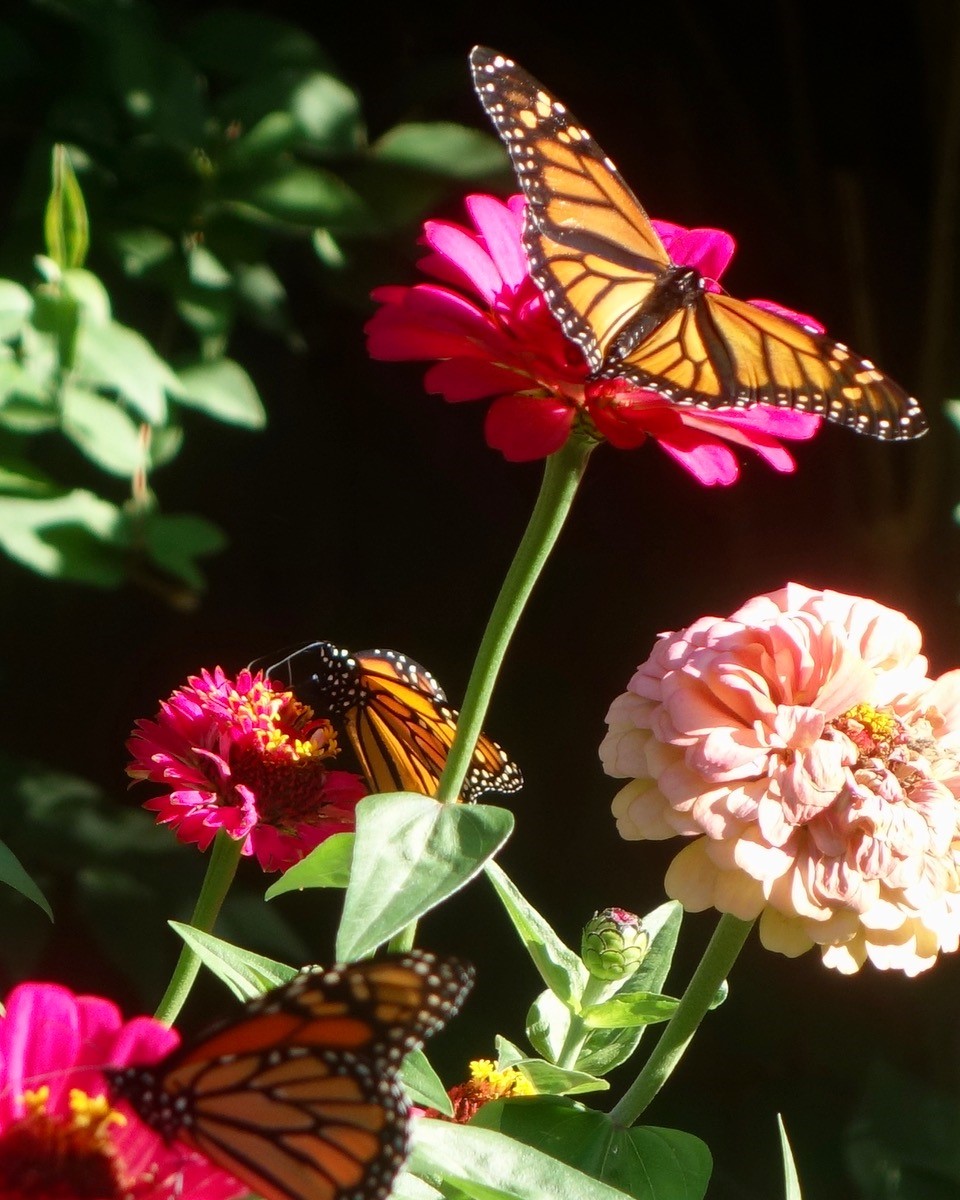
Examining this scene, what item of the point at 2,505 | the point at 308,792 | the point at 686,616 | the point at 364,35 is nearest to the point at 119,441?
the point at 2,505

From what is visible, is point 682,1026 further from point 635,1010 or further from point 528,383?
point 528,383

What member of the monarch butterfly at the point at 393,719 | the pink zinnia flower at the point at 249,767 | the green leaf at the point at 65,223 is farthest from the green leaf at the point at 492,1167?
the green leaf at the point at 65,223

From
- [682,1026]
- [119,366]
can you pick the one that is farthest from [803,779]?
[119,366]

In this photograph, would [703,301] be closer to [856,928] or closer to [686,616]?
[856,928]

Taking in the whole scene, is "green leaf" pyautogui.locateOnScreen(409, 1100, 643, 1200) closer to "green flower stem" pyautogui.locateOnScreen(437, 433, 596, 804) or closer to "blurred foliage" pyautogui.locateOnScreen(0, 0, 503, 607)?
"green flower stem" pyautogui.locateOnScreen(437, 433, 596, 804)

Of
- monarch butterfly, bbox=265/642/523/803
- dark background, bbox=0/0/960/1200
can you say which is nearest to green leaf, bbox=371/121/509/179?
dark background, bbox=0/0/960/1200

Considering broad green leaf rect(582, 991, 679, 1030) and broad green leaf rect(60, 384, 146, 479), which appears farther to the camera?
broad green leaf rect(60, 384, 146, 479)
